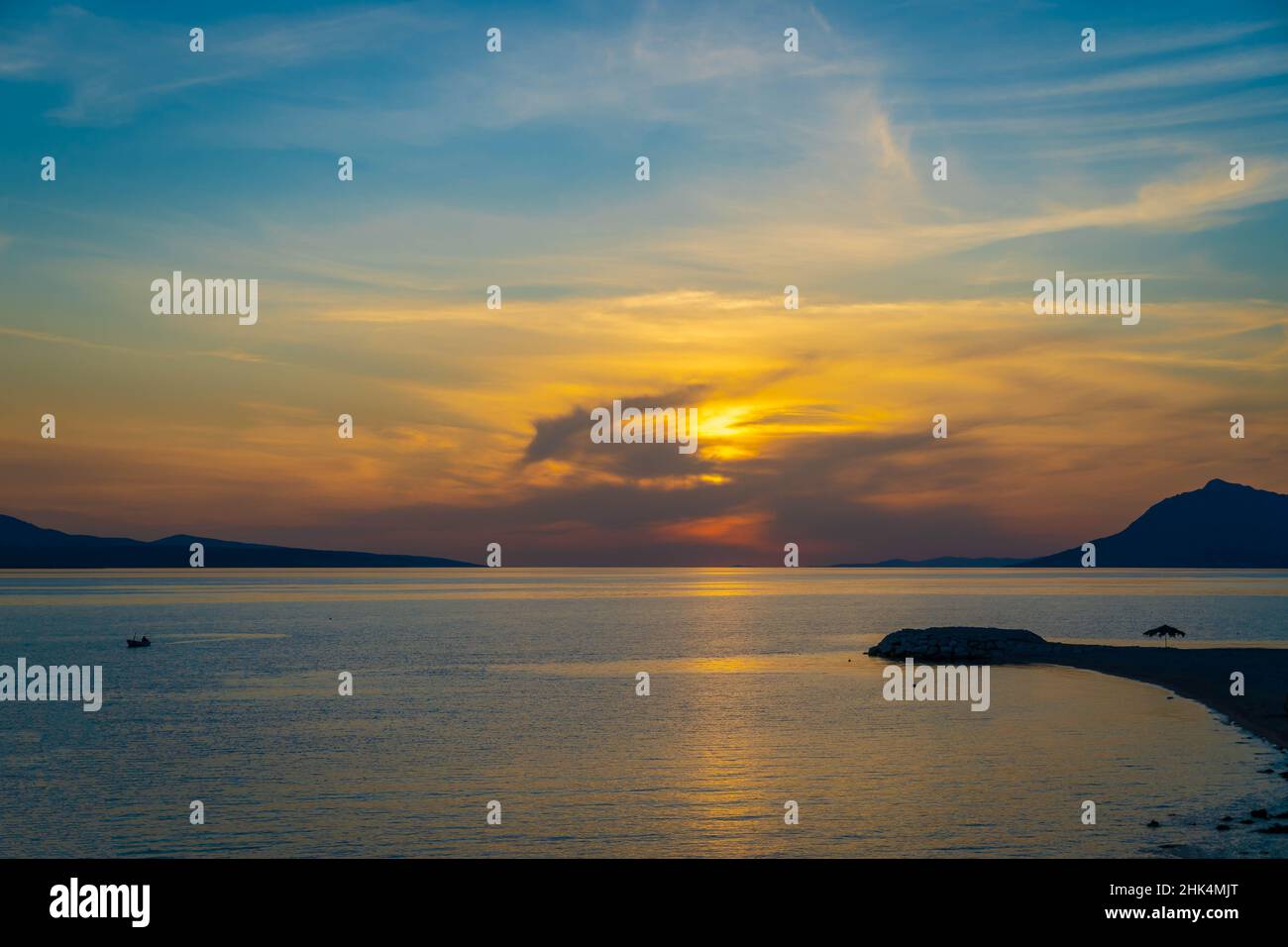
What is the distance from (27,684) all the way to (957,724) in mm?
63738

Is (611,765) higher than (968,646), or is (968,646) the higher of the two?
(968,646)

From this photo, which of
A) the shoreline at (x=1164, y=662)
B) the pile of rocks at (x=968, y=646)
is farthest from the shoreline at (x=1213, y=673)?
the pile of rocks at (x=968, y=646)

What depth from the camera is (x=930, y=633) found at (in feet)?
308

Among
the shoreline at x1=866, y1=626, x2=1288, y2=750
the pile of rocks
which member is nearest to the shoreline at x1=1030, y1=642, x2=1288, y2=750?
the shoreline at x1=866, y1=626, x2=1288, y2=750

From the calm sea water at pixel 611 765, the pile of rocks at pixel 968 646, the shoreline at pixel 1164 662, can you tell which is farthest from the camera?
the pile of rocks at pixel 968 646

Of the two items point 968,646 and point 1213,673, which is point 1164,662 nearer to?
point 1213,673

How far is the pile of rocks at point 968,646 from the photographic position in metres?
88.1

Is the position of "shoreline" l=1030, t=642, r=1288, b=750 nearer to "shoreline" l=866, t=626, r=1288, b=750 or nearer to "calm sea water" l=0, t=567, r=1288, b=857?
"shoreline" l=866, t=626, r=1288, b=750

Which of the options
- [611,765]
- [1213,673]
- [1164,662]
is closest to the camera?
[611,765]

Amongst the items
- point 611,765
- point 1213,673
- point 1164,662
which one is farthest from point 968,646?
point 611,765

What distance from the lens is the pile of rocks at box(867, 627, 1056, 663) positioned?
8806 centimetres

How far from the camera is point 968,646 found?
89.2 metres

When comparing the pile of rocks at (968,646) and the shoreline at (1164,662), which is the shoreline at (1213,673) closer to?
the shoreline at (1164,662)
